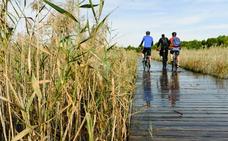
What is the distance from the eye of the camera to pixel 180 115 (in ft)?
20.9

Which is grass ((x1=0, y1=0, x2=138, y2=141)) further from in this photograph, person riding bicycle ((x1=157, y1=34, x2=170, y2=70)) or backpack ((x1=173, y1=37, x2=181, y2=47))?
person riding bicycle ((x1=157, y1=34, x2=170, y2=70))

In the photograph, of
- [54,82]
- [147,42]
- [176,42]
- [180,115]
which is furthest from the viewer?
[147,42]

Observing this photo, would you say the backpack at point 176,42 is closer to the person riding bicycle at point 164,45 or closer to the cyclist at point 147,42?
the cyclist at point 147,42

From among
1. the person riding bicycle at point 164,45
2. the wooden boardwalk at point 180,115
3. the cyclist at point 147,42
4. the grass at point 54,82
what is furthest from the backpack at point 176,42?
the grass at point 54,82

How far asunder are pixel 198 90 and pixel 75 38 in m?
6.76

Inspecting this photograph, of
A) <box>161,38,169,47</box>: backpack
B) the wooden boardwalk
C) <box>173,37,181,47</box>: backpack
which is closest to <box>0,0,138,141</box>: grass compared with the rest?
the wooden boardwalk

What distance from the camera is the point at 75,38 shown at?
366cm

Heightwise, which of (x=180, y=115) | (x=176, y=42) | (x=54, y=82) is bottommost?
(x=180, y=115)

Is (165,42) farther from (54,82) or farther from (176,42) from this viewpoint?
(54,82)

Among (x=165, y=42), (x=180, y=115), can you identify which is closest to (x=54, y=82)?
(x=180, y=115)

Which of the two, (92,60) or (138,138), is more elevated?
(92,60)

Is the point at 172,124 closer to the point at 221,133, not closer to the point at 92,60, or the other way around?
the point at 221,133

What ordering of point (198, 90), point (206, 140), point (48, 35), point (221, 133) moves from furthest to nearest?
1. point (198, 90)
2. point (221, 133)
3. point (206, 140)
4. point (48, 35)

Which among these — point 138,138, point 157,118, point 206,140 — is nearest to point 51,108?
point 138,138
